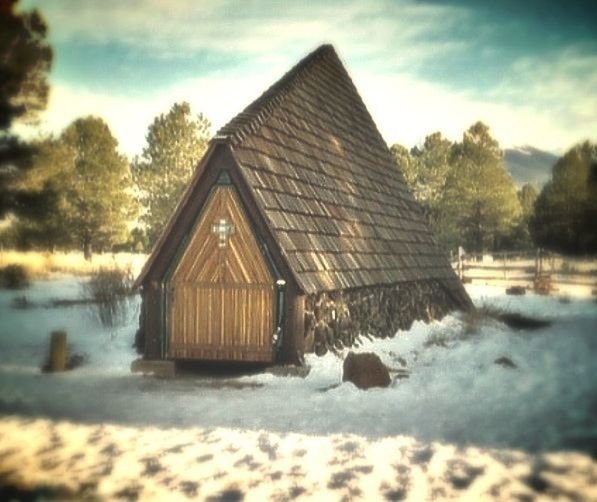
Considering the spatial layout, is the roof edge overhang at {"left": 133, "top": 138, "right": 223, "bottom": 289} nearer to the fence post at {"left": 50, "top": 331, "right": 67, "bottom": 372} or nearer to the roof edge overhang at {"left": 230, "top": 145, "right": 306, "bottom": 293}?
the roof edge overhang at {"left": 230, "top": 145, "right": 306, "bottom": 293}

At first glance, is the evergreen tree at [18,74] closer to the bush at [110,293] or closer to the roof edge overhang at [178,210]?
the roof edge overhang at [178,210]

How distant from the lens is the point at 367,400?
7383mm

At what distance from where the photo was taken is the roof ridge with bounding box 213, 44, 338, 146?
369 inches

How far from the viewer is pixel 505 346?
36.2 feet

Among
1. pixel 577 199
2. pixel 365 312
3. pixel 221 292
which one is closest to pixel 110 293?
pixel 221 292

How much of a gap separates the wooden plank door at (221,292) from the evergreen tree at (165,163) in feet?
64.4

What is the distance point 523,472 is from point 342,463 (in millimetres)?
1715

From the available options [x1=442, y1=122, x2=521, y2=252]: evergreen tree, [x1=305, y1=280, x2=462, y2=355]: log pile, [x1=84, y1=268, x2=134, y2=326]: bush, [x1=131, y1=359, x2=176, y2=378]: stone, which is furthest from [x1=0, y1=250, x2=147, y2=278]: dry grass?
[x1=442, y1=122, x2=521, y2=252]: evergreen tree

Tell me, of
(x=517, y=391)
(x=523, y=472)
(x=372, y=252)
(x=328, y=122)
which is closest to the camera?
(x=523, y=472)

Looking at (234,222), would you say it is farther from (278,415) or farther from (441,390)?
(441,390)

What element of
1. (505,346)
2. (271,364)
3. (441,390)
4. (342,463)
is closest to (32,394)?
(271,364)

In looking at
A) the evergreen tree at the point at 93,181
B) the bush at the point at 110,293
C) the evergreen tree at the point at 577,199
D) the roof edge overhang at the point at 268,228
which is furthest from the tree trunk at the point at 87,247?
the evergreen tree at the point at 577,199

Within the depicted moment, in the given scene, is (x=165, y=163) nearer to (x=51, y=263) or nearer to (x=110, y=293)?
(x=51, y=263)

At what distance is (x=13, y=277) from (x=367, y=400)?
16.5 meters
